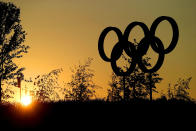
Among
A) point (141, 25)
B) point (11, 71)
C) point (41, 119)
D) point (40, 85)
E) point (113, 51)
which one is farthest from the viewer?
point (11, 71)

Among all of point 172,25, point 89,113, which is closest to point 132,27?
point 172,25

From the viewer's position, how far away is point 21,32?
29.8 metres

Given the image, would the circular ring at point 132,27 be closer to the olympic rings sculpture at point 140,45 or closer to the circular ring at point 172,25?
the olympic rings sculpture at point 140,45

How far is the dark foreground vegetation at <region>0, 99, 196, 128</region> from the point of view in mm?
11547

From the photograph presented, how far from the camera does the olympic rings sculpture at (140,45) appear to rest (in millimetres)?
19359

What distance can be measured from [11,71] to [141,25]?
13068mm

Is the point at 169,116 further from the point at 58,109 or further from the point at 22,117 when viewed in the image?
the point at 22,117

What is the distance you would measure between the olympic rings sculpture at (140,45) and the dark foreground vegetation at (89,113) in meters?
7.63

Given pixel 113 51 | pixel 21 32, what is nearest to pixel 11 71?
pixel 21 32

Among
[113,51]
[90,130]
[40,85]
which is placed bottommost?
[90,130]

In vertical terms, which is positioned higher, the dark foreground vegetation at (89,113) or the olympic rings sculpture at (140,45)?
the olympic rings sculpture at (140,45)

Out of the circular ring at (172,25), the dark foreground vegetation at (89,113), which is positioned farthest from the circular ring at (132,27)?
the dark foreground vegetation at (89,113)

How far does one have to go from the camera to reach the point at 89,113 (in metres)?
12.1

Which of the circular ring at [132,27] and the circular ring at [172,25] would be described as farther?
the circular ring at [132,27]
